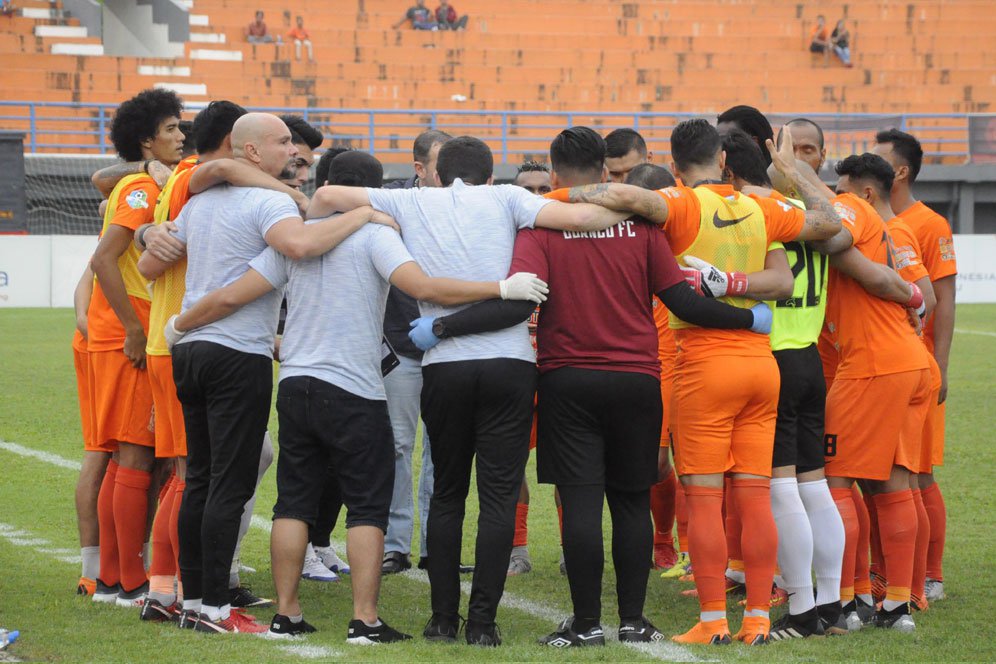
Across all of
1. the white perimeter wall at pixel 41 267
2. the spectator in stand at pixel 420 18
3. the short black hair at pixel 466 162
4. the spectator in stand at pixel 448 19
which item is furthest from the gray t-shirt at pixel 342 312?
the spectator in stand at pixel 448 19

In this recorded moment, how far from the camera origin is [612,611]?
5.63 meters

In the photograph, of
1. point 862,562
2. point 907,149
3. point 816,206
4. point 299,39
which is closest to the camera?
point 816,206

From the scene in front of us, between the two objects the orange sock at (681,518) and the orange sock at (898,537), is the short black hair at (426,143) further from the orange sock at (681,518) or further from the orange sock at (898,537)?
the orange sock at (898,537)

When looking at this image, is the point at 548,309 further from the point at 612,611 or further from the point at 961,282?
the point at 961,282

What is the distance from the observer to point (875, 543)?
581 centimetres

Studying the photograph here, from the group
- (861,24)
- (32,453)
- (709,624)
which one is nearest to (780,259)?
(709,624)

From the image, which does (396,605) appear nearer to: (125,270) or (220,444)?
(220,444)

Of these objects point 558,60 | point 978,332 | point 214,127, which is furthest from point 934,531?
point 558,60

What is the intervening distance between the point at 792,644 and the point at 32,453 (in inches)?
254

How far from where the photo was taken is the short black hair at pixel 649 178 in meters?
6.32

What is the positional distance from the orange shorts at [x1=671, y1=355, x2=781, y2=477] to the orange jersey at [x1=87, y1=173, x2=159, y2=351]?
7.99 feet

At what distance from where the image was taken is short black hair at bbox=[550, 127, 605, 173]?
198 inches

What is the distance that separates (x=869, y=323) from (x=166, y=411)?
2.97m

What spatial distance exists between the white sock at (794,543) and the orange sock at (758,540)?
0.38ft
